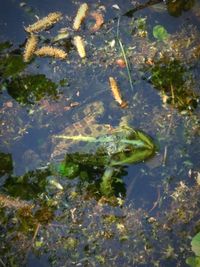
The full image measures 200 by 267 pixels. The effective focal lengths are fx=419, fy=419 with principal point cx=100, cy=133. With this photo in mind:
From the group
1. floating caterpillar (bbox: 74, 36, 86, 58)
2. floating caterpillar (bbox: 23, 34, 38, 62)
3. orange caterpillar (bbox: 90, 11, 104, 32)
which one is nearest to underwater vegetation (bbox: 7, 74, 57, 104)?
floating caterpillar (bbox: 23, 34, 38, 62)

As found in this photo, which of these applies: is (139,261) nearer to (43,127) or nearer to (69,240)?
(69,240)

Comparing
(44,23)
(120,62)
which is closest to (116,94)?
(120,62)

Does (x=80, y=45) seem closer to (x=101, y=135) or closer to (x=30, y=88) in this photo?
(x=30, y=88)

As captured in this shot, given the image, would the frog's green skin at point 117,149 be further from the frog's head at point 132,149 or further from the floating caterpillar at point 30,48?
the floating caterpillar at point 30,48

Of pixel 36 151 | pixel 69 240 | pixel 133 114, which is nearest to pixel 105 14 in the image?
pixel 133 114

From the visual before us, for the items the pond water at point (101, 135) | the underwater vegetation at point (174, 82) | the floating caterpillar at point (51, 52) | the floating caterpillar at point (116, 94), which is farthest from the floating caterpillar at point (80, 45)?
the underwater vegetation at point (174, 82)

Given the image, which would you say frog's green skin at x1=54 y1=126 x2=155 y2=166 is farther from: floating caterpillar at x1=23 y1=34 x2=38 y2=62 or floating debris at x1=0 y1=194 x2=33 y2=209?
floating caterpillar at x1=23 y1=34 x2=38 y2=62
